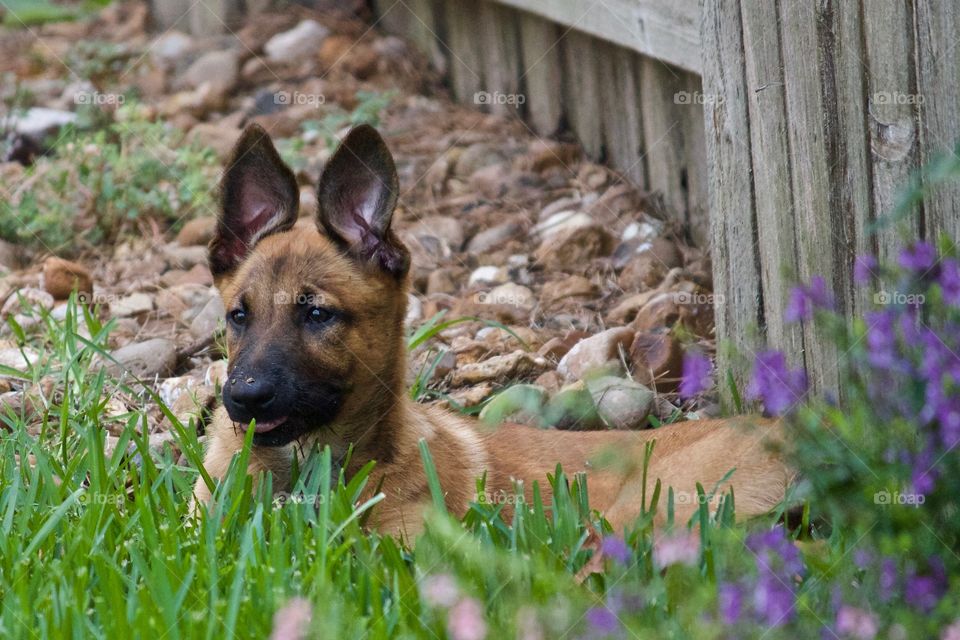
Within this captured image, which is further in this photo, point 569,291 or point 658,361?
point 569,291

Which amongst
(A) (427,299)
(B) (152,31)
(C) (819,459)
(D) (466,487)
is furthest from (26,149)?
(C) (819,459)

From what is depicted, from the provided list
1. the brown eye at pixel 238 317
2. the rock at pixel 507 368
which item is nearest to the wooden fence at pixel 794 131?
the rock at pixel 507 368

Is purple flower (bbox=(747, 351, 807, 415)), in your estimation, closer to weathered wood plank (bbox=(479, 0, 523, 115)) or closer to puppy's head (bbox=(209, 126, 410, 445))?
puppy's head (bbox=(209, 126, 410, 445))

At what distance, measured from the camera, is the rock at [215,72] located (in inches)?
344

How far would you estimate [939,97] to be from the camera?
359cm

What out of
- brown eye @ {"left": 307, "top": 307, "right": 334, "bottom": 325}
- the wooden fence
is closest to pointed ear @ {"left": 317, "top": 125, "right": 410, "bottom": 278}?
brown eye @ {"left": 307, "top": 307, "right": 334, "bottom": 325}

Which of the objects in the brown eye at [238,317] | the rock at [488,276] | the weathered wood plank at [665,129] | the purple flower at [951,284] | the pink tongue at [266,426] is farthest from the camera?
the weathered wood plank at [665,129]

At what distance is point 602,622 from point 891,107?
6.23 feet

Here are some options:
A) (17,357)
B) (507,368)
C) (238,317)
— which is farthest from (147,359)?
(507,368)

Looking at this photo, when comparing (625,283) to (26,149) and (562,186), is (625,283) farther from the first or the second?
(26,149)

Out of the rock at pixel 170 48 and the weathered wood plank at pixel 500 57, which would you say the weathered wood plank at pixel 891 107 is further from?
the rock at pixel 170 48

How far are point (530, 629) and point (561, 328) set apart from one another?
3.37 m

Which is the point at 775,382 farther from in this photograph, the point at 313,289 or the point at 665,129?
the point at 665,129

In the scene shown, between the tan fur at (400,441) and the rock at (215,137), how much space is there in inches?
128
